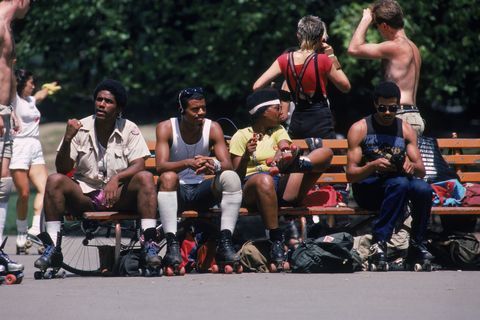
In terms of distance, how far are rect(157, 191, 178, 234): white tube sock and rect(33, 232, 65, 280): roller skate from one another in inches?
33.3

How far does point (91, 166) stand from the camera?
11.6 metres

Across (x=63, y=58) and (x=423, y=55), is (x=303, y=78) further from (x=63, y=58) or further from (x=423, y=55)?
(x=63, y=58)

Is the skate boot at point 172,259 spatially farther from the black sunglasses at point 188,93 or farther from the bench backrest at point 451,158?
the bench backrest at point 451,158

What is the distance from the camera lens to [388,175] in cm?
1173

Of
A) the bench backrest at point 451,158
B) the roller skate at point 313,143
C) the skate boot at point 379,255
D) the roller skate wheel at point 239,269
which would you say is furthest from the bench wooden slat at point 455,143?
the roller skate wheel at point 239,269

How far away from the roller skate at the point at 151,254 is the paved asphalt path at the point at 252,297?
149mm

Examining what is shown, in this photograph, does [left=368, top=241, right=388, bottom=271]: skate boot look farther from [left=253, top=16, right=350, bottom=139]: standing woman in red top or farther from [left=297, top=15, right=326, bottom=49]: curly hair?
[left=297, top=15, right=326, bottom=49]: curly hair

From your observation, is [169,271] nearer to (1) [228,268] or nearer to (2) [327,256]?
(1) [228,268]

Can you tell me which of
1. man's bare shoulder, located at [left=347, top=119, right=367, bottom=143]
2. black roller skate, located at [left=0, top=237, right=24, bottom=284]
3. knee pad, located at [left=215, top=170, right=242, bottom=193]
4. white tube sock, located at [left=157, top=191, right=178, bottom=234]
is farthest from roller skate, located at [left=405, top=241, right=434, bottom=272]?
black roller skate, located at [left=0, top=237, right=24, bottom=284]

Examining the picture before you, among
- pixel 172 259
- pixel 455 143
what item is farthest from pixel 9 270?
pixel 455 143

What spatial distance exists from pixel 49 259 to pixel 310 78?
288 cm

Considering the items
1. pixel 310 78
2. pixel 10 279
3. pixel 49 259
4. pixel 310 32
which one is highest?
pixel 310 32

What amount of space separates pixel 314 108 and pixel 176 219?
72.9 inches

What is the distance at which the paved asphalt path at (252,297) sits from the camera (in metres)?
8.87
